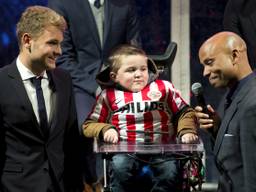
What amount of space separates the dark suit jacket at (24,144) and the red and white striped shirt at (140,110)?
1.73ft

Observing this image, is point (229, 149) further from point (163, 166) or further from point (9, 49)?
point (9, 49)

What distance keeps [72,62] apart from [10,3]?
4.74 feet

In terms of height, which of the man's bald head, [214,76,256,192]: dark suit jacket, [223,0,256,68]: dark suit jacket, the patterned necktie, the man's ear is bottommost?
[214,76,256,192]: dark suit jacket

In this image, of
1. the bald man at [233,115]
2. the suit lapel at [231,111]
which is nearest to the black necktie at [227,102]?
the bald man at [233,115]

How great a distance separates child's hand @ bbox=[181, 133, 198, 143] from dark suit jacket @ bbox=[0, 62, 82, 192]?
0.67 metres

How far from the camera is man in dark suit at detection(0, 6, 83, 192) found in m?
2.96

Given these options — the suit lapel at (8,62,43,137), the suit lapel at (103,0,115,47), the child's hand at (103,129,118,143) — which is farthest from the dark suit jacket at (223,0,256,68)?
the suit lapel at (8,62,43,137)

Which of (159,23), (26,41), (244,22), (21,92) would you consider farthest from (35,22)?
(159,23)

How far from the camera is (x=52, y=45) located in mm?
3037

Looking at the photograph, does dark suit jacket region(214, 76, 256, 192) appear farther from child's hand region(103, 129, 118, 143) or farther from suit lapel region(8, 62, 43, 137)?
suit lapel region(8, 62, 43, 137)

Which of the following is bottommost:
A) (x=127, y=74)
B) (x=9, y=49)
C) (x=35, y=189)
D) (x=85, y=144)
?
(x=35, y=189)

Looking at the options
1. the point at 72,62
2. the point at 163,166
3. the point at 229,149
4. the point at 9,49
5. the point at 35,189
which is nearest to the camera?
the point at 229,149

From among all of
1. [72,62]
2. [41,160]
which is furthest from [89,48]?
[41,160]

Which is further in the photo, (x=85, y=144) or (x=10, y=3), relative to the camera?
(x=10, y=3)
